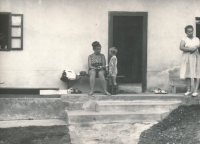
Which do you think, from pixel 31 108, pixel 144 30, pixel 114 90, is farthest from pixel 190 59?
pixel 31 108

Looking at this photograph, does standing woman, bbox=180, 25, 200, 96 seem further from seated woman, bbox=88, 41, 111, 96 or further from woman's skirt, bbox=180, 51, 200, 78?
seated woman, bbox=88, 41, 111, 96

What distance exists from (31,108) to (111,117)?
203 centimetres

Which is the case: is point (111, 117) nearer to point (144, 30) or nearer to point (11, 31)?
point (144, 30)

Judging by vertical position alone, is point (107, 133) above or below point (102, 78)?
below

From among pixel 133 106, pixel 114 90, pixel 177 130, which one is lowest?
pixel 177 130

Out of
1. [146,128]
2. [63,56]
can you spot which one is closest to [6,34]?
[63,56]

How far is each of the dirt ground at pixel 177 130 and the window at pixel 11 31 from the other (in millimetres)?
4263

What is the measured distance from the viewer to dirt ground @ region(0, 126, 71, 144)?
7070 mm

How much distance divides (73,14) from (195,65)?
3.45 metres

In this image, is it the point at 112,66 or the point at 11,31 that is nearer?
the point at 112,66

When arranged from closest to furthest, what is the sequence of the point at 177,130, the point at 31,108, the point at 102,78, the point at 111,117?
the point at 177,130 → the point at 111,117 → the point at 31,108 → the point at 102,78

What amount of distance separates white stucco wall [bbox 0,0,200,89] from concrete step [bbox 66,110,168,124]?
1961 mm

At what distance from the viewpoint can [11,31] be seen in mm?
9703

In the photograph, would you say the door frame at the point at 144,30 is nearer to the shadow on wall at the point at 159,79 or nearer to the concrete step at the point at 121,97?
the shadow on wall at the point at 159,79
